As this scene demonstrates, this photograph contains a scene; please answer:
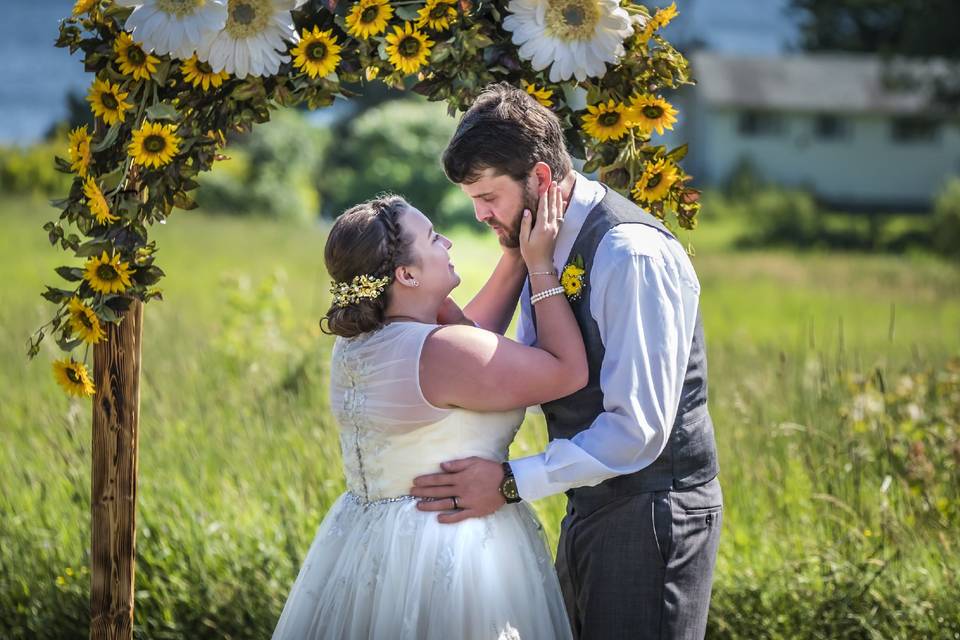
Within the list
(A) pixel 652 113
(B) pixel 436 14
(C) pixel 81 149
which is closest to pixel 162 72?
(C) pixel 81 149

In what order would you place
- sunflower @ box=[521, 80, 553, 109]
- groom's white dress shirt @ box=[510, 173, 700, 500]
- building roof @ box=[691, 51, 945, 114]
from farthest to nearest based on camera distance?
building roof @ box=[691, 51, 945, 114] < sunflower @ box=[521, 80, 553, 109] < groom's white dress shirt @ box=[510, 173, 700, 500]

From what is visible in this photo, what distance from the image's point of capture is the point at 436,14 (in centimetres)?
319

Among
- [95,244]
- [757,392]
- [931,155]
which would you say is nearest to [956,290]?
[757,392]

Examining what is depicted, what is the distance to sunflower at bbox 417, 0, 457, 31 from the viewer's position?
10.4 feet

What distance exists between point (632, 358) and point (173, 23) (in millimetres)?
1570

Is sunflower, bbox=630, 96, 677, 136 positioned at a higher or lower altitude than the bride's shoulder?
higher

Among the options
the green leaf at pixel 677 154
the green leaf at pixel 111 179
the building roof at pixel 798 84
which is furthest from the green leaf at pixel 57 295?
the building roof at pixel 798 84

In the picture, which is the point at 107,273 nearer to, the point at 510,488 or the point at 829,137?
the point at 510,488

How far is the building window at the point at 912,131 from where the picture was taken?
4206 cm

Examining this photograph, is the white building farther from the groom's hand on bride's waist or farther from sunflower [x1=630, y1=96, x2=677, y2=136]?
the groom's hand on bride's waist

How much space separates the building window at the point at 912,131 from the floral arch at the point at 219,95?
138 ft

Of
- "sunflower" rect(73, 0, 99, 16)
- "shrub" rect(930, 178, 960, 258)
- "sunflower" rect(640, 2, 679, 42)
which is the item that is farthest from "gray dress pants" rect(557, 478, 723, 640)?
"shrub" rect(930, 178, 960, 258)

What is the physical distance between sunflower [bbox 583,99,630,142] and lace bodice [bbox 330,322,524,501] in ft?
2.92

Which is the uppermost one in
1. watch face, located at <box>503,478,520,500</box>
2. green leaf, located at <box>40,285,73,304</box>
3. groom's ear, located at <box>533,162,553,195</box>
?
groom's ear, located at <box>533,162,553,195</box>
